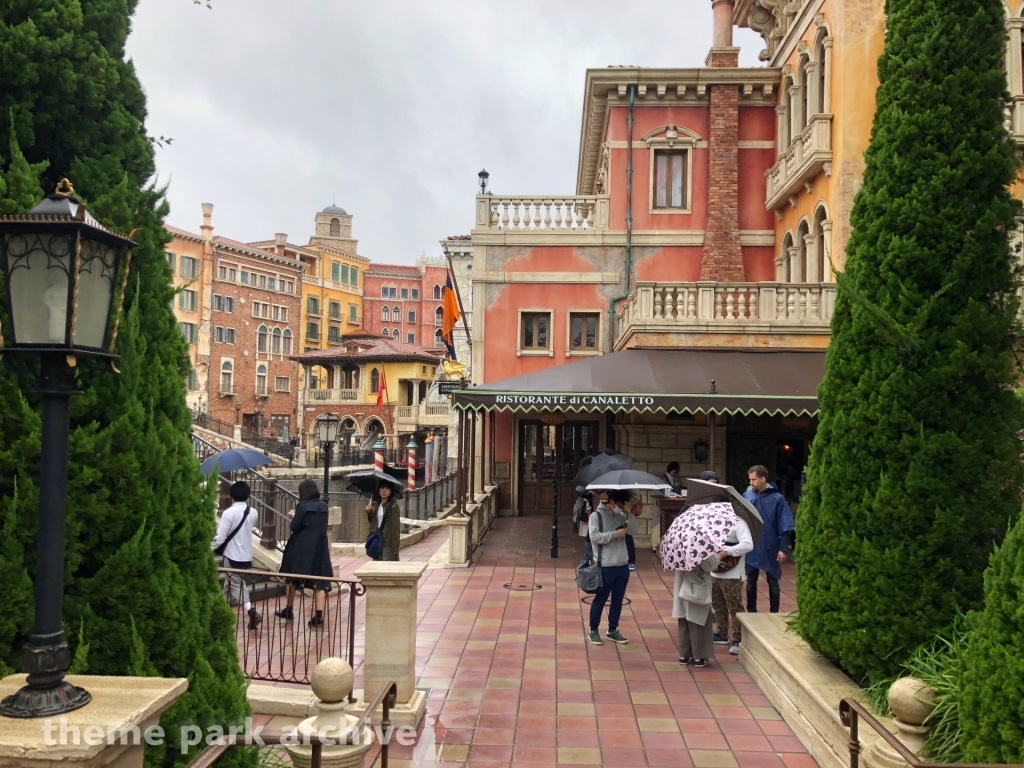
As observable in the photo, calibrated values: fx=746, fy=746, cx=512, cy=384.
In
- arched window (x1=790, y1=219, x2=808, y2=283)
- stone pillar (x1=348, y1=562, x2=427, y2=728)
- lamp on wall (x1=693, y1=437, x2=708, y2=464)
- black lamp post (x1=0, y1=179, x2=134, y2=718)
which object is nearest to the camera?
black lamp post (x1=0, y1=179, x2=134, y2=718)

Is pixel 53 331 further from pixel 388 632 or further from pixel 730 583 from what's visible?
pixel 730 583

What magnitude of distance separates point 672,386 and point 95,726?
11190 mm

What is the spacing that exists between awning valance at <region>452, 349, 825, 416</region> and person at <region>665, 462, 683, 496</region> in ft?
3.75

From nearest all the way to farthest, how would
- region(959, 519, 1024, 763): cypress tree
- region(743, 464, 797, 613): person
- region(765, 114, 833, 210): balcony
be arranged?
region(959, 519, 1024, 763): cypress tree < region(743, 464, 797, 613): person < region(765, 114, 833, 210): balcony

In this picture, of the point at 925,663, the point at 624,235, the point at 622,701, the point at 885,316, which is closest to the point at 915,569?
the point at 925,663

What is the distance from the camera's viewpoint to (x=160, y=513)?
11.4ft

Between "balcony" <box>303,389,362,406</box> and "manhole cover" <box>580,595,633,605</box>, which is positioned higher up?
"balcony" <box>303,389,362,406</box>

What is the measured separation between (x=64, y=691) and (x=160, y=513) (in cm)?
98

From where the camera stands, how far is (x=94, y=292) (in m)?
2.82

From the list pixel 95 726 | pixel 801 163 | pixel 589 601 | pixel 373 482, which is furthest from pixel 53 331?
pixel 801 163

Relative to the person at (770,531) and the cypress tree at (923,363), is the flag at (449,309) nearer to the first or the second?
the person at (770,531)

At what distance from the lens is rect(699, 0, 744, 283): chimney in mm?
18734

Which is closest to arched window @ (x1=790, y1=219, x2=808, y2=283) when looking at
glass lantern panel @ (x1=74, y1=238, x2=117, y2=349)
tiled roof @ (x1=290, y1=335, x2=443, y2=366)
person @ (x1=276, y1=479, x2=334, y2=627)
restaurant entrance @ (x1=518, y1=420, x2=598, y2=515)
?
restaurant entrance @ (x1=518, y1=420, x2=598, y2=515)

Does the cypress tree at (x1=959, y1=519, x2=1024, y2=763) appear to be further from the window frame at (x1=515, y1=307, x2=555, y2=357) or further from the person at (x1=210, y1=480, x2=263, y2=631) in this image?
the window frame at (x1=515, y1=307, x2=555, y2=357)
